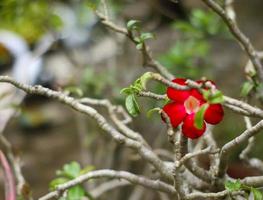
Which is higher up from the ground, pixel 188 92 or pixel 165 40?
pixel 165 40

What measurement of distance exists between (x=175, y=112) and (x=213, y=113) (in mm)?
53

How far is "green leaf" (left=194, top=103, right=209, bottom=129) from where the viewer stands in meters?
0.60

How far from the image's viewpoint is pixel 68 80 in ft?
6.98

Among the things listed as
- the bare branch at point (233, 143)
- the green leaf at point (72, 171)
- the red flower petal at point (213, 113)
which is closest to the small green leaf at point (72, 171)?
the green leaf at point (72, 171)

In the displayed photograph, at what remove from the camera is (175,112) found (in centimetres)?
67

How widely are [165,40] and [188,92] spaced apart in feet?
5.94

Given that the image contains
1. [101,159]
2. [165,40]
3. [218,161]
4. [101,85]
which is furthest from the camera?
[165,40]

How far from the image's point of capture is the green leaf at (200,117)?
1.97ft

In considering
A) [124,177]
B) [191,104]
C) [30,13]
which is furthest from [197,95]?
[30,13]

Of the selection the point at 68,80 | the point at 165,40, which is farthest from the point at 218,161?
the point at 165,40

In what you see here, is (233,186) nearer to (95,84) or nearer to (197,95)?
(197,95)

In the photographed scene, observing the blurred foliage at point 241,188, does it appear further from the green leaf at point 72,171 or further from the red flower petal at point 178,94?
the green leaf at point 72,171

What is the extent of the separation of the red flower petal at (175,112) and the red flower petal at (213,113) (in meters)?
0.03

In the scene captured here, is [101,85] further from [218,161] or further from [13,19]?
[218,161]
